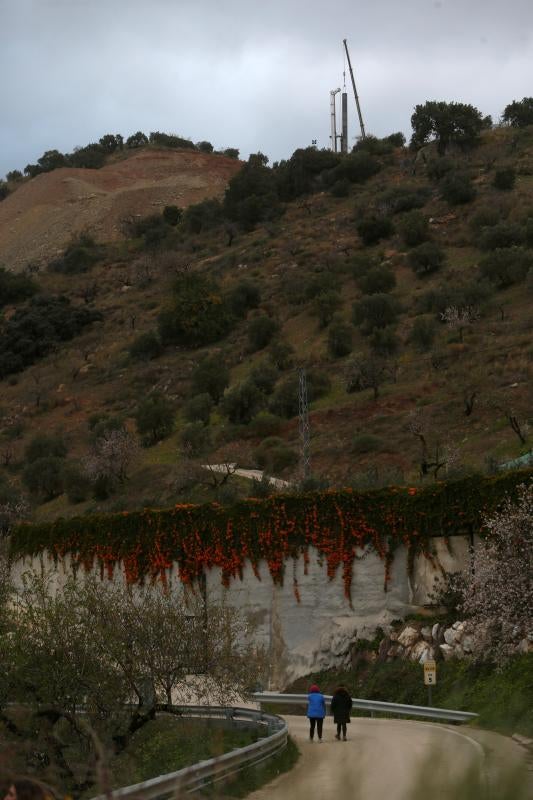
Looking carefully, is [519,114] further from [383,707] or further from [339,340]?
[383,707]

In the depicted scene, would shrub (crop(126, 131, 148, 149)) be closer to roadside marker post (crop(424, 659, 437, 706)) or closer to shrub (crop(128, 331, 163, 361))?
shrub (crop(128, 331, 163, 361))

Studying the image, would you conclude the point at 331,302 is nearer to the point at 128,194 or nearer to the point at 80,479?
the point at 80,479

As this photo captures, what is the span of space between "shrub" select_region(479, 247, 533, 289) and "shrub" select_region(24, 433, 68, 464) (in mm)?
25146

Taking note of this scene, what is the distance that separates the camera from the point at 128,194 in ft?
415

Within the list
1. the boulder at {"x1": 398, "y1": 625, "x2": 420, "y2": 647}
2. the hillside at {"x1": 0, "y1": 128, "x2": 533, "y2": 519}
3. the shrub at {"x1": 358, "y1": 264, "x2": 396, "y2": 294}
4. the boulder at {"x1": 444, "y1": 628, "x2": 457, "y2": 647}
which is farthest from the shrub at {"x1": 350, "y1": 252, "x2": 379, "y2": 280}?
the boulder at {"x1": 444, "y1": 628, "x2": 457, "y2": 647}

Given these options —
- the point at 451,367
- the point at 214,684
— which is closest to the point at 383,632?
the point at 214,684

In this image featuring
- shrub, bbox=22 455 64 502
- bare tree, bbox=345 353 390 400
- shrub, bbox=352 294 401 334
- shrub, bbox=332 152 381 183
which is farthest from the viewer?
shrub, bbox=332 152 381 183

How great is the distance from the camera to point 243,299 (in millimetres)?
72062

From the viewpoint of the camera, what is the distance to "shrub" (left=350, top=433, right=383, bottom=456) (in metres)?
42.4

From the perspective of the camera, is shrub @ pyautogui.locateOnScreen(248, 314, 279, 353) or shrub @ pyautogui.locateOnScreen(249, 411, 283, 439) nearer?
shrub @ pyautogui.locateOnScreen(249, 411, 283, 439)

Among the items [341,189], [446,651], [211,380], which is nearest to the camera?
[446,651]

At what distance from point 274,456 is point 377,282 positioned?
72.8 feet

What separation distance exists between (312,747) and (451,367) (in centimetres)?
3201

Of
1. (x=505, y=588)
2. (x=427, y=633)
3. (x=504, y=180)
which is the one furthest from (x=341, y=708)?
(x=504, y=180)
